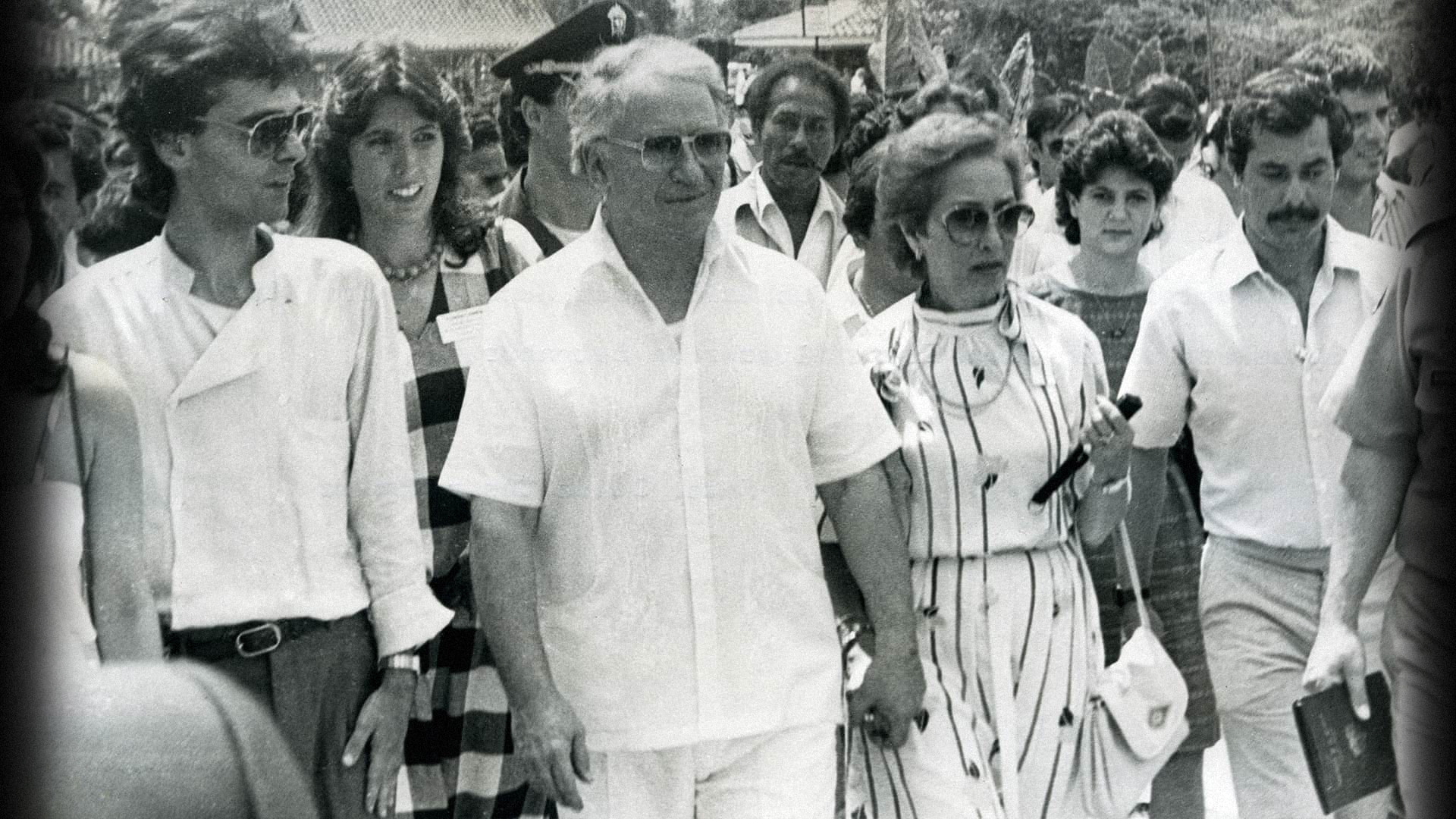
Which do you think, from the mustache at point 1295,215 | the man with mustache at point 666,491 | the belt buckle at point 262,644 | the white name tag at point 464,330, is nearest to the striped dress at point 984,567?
the man with mustache at point 666,491

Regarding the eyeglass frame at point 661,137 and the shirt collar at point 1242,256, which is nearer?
the eyeglass frame at point 661,137

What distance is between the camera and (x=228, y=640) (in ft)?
12.4

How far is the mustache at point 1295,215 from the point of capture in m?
4.34

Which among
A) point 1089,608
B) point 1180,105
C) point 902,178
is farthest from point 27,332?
point 1180,105

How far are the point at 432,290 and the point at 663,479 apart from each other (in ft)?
2.08

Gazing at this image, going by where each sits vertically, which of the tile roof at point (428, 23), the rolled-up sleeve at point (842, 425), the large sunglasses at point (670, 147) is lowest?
the rolled-up sleeve at point (842, 425)

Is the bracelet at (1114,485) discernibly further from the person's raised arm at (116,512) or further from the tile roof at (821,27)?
the person's raised arm at (116,512)

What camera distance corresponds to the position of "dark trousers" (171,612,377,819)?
3.79 meters

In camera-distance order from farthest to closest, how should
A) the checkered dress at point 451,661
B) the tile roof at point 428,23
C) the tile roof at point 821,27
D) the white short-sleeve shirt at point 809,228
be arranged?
the white short-sleeve shirt at point 809,228 → the tile roof at point 821,27 → the checkered dress at point 451,661 → the tile roof at point 428,23

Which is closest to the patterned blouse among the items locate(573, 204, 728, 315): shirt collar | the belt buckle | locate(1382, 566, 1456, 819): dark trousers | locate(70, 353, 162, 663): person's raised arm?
locate(573, 204, 728, 315): shirt collar

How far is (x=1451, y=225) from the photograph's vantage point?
4.39 meters

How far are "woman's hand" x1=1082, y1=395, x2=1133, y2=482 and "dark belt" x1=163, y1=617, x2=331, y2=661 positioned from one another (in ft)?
5.70

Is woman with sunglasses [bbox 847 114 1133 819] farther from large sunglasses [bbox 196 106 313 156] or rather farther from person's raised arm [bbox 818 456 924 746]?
large sunglasses [bbox 196 106 313 156]

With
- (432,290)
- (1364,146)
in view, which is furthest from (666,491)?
(1364,146)
